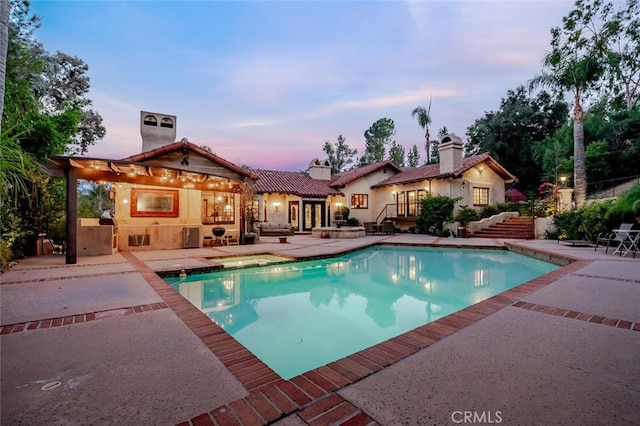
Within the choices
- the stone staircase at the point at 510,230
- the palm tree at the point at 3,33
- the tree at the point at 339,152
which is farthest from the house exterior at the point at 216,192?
the tree at the point at 339,152

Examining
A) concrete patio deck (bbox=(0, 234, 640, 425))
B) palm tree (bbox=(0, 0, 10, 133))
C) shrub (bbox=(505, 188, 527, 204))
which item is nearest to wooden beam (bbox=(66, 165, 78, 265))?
concrete patio deck (bbox=(0, 234, 640, 425))

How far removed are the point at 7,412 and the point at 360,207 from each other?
19864 millimetres

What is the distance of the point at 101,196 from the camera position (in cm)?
3366

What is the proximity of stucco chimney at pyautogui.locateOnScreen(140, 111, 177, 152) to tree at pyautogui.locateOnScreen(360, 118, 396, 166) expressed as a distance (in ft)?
95.0

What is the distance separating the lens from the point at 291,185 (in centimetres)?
1958

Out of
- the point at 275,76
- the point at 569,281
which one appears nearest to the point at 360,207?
the point at 275,76

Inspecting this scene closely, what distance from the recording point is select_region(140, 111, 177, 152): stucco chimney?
43.6 feet

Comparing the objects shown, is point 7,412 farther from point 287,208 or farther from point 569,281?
point 287,208

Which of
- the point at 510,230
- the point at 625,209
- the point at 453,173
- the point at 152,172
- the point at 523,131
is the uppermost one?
the point at 523,131

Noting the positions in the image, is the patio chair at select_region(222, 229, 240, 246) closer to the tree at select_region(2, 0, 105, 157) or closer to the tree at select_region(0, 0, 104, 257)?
the tree at select_region(0, 0, 104, 257)

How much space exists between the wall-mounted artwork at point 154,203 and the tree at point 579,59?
708 inches

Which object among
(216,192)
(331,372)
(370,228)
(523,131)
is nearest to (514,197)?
(523,131)

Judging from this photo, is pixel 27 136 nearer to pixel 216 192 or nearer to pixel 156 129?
pixel 156 129

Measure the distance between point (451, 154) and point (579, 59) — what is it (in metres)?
7.14
